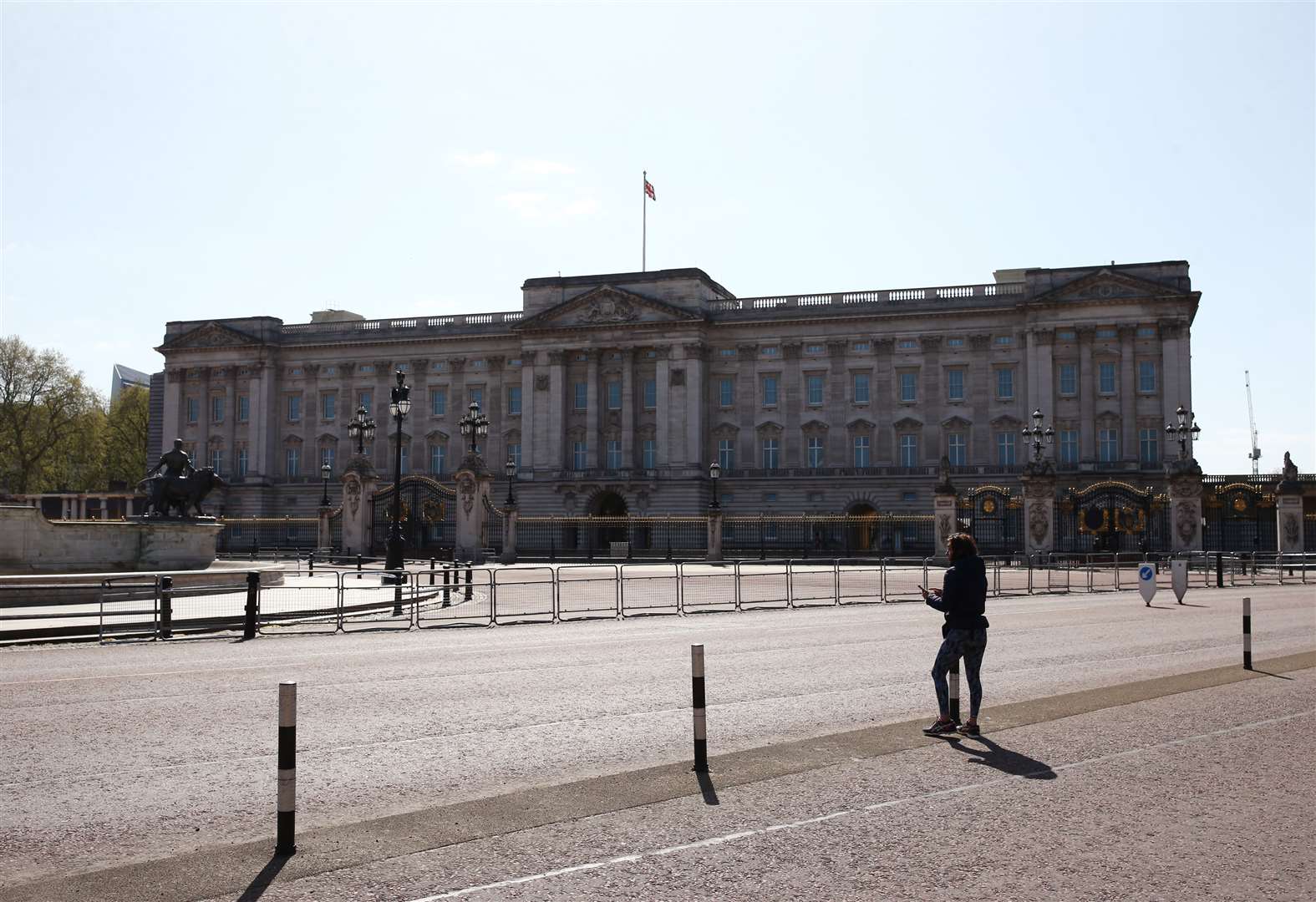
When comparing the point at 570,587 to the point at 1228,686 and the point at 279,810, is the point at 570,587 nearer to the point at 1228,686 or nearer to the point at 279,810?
the point at 1228,686

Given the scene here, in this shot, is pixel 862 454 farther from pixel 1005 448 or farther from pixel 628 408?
pixel 628 408

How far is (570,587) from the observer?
35062 millimetres

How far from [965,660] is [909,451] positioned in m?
69.2

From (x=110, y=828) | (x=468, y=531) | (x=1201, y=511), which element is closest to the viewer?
(x=110, y=828)

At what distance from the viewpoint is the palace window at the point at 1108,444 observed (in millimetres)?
74438

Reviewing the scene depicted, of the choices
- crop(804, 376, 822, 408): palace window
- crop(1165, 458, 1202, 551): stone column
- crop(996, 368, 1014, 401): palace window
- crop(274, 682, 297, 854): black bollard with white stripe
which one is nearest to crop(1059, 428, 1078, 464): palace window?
crop(996, 368, 1014, 401): palace window

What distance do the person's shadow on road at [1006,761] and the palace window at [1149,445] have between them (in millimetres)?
68210

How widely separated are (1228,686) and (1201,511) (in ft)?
130

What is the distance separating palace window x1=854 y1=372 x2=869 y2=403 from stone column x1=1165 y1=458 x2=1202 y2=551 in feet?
103

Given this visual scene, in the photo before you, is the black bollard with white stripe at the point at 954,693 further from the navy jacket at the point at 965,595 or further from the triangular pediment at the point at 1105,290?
the triangular pediment at the point at 1105,290

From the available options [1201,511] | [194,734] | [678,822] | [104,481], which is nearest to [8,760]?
[194,734]

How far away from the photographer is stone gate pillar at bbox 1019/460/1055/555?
5162 centimetres

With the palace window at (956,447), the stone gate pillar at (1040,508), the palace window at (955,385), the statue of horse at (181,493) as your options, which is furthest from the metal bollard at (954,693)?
the palace window at (955,385)

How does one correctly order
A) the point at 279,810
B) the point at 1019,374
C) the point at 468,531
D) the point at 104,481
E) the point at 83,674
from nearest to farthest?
the point at 279,810, the point at 83,674, the point at 468,531, the point at 1019,374, the point at 104,481
